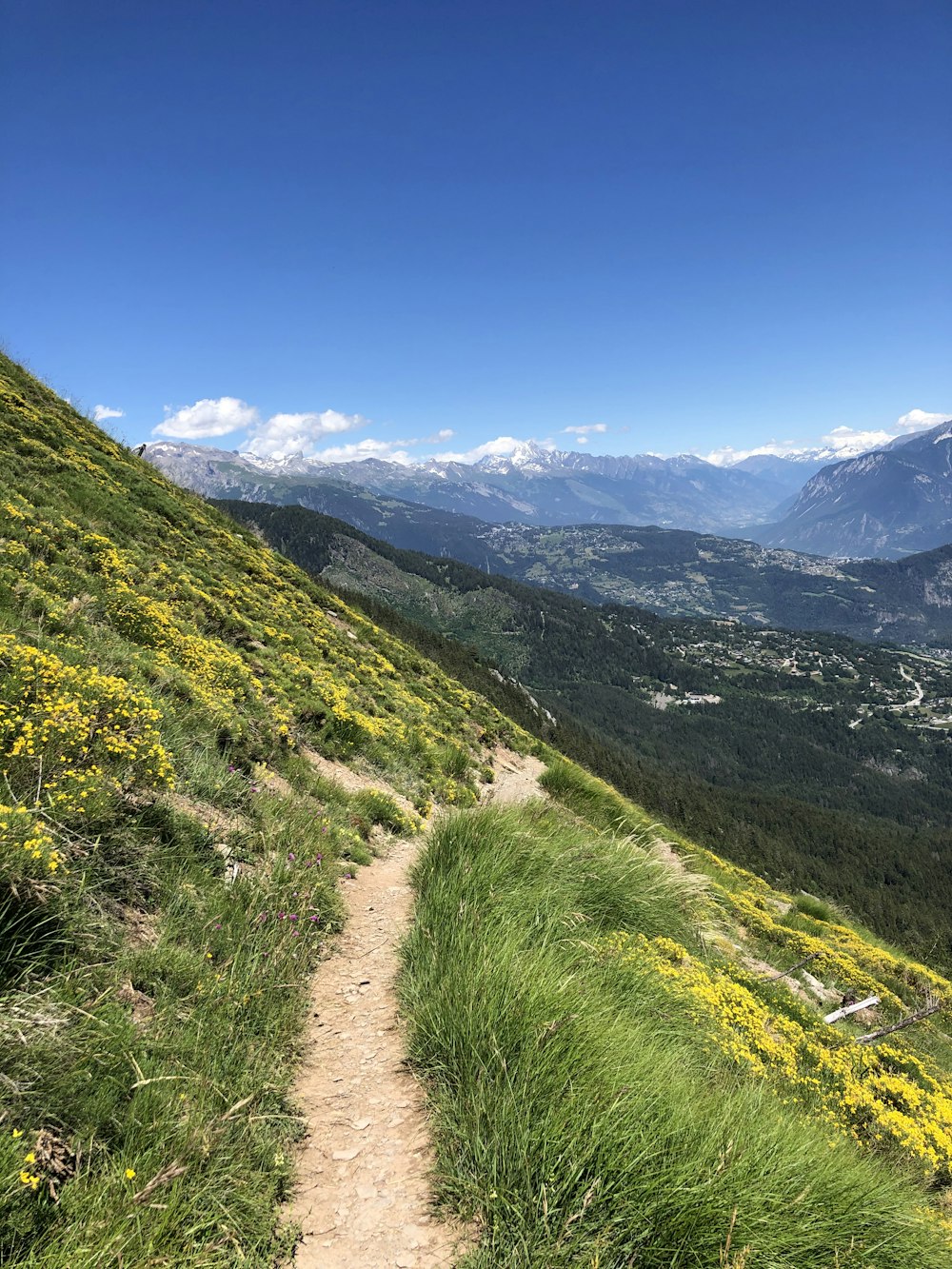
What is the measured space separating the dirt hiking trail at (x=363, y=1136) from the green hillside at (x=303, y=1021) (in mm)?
150

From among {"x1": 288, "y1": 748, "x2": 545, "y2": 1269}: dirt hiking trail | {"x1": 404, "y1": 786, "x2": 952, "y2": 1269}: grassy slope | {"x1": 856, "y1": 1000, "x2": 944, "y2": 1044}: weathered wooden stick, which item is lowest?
{"x1": 856, "y1": 1000, "x2": 944, "y2": 1044}: weathered wooden stick

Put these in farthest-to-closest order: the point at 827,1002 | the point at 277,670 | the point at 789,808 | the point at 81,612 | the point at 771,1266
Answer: the point at 789,808
the point at 277,670
the point at 827,1002
the point at 81,612
the point at 771,1266

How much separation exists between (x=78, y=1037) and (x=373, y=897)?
4.20 meters

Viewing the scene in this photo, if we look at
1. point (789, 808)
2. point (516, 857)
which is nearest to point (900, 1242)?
point (516, 857)

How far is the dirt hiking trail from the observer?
9.41 ft

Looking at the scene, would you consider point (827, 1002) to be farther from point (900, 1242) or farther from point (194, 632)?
point (194, 632)

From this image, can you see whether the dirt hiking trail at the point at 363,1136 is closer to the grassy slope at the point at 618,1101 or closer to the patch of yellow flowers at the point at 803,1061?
the grassy slope at the point at 618,1101

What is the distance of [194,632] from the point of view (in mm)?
11664

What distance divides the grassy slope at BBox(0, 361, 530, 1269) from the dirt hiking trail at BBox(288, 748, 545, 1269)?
243 millimetres

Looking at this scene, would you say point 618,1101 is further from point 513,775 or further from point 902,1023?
point 513,775

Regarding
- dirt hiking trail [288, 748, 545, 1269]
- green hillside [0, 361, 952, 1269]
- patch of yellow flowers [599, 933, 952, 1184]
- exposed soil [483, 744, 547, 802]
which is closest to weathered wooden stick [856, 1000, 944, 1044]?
green hillside [0, 361, 952, 1269]

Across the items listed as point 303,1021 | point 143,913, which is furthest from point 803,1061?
point 143,913

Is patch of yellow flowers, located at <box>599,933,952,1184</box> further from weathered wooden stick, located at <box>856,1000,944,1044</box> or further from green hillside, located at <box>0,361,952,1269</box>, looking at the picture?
weathered wooden stick, located at <box>856,1000,944,1044</box>

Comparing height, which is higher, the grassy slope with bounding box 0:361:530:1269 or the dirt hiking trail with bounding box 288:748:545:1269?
the grassy slope with bounding box 0:361:530:1269
